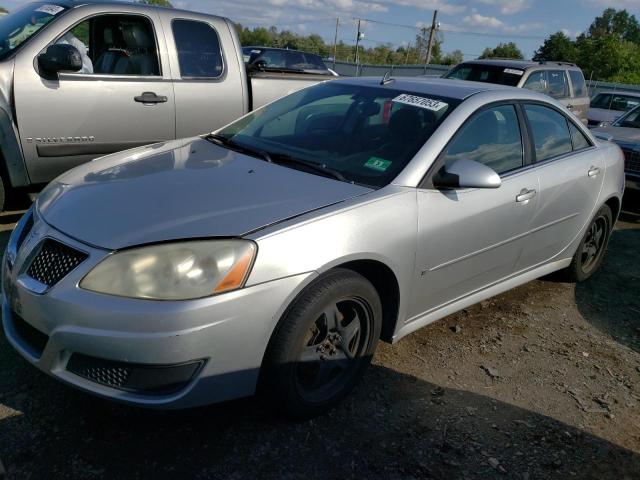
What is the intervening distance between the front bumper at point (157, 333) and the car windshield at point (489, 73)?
858 cm

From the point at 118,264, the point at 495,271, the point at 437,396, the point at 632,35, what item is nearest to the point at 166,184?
the point at 118,264

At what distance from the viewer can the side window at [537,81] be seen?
31.9ft

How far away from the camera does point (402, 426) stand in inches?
105

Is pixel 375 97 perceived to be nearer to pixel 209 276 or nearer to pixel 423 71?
pixel 209 276

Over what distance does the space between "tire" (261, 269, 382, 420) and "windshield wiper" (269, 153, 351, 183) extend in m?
0.57

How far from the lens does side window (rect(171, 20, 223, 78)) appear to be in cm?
523

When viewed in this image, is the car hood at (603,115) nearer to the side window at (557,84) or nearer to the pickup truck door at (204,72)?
the side window at (557,84)

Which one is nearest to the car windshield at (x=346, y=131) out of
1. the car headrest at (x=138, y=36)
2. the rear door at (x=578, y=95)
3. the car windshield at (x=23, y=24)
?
the car headrest at (x=138, y=36)

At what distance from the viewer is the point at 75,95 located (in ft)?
15.2

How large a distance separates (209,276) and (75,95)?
3.22 meters

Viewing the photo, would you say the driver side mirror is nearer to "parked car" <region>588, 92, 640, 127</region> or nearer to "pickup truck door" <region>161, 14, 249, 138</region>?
"pickup truck door" <region>161, 14, 249, 138</region>

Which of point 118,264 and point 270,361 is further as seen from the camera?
point 270,361

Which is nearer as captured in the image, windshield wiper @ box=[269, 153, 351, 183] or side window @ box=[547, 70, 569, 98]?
windshield wiper @ box=[269, 153, 351, 183]

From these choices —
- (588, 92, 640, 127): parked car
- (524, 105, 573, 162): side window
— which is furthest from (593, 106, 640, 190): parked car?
(588, 92, 640, 127): parked car
